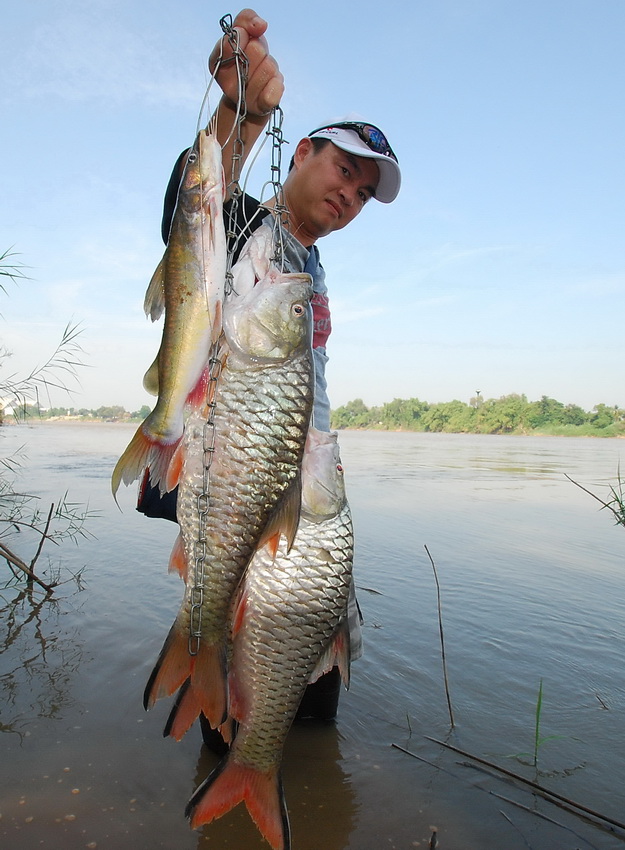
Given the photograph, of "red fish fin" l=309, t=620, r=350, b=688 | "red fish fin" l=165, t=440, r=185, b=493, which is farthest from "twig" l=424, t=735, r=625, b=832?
"red fish fin" l=165, t=440, r=185, b=493

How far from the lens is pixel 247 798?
2041mm

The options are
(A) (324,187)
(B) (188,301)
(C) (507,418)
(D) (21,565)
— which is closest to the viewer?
(B) (188,301)

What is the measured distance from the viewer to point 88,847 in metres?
2.01

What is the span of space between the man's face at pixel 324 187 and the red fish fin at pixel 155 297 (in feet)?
3.39

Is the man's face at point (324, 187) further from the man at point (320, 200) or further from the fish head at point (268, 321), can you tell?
the fish head at point (268, 321)

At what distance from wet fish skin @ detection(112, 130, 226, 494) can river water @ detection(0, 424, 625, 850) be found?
1350mm

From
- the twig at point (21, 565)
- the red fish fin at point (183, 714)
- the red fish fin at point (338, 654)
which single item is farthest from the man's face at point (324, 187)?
the twig at point (21, 565)

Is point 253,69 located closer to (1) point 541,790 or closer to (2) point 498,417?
(1) point 541,790

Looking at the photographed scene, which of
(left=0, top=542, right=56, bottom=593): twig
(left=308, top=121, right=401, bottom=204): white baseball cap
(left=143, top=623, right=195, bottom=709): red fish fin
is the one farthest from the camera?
(left=0, top=542, right=56, bottom=593): twig

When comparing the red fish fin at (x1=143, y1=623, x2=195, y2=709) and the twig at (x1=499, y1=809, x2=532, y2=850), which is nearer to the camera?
the red fish fin at (x1=143, y1=623, x2=195, y2=709)

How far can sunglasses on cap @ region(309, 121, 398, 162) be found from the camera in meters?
2.91

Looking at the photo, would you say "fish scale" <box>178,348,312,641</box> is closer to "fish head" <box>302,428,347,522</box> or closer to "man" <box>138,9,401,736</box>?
"fish head" <box>302,428,347,522</box>

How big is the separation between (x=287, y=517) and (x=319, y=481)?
248 mm

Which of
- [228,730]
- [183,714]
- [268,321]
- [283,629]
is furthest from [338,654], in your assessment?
[268,321]
